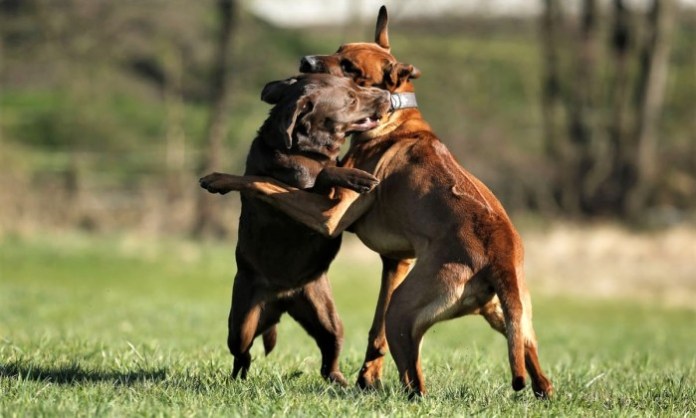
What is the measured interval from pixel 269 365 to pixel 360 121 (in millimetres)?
1648

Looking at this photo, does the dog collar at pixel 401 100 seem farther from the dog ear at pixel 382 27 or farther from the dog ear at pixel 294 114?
the dog ear at pixel 382 27

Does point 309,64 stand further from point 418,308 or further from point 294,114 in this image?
point 418,308

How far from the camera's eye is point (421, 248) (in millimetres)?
5691

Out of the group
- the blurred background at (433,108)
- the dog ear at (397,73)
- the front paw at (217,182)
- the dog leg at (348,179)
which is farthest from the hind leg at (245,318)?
the blurred background at (433,108)

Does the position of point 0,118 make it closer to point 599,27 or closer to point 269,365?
point 599,27

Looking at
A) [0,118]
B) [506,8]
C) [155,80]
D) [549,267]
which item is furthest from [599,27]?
[0,118]

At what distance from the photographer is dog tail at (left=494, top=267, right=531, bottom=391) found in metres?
5.32

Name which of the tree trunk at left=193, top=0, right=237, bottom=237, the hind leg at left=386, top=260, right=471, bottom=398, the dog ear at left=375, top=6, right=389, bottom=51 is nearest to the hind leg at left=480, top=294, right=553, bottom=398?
the hind leg at left=386, top=260, right=471, bottom=398

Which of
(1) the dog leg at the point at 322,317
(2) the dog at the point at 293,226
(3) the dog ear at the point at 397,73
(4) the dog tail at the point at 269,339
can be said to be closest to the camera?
(2) the dog at the point at 293,226

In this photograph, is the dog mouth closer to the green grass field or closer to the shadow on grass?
the green grass field

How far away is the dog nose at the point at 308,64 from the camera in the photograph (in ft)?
22.2

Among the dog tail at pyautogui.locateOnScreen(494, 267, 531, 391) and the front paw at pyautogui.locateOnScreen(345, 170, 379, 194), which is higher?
the front paw at pyautogui.locateOnScreen(345, 170, 379, 194)

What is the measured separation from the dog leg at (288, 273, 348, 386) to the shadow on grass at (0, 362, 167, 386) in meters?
0.85

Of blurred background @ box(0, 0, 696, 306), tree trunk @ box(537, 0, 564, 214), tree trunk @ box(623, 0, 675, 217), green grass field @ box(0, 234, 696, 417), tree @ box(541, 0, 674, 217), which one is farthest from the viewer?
tree trunk @ box(537, 0, 564, 214)
